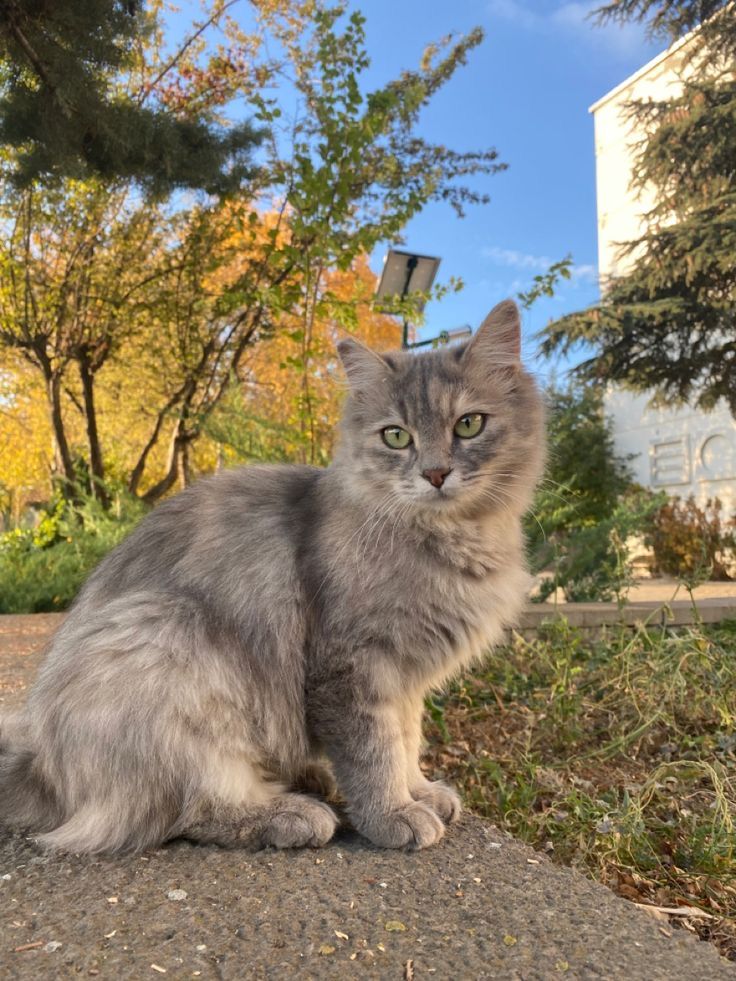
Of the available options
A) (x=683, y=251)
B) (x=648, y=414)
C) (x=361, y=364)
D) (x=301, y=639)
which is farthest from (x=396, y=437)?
(x=648, y=414)

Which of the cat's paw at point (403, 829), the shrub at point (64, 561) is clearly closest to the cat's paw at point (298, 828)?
the cat's paw at point (403, 829)

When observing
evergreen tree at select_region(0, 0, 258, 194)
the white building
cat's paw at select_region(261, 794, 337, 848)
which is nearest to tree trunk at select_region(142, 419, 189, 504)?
evergreen tree at select_region(0, 0, 258, 194)

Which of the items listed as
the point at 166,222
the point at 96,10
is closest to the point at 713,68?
the point at 166,222

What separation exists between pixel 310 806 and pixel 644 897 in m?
1.04

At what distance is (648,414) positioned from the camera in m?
21.2

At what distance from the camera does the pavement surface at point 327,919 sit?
1609mm

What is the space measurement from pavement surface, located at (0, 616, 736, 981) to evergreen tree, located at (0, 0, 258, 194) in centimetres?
527

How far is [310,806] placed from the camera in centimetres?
220

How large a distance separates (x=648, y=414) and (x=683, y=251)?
6521 mm

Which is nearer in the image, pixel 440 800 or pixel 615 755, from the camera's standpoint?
pixel 440 800

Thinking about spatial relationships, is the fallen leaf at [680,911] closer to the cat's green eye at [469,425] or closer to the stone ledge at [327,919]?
the stone ledge at [327,919]

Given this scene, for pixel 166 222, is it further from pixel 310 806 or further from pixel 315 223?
pixel 310 806

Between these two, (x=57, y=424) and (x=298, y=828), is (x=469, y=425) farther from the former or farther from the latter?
(x=57, y=424)

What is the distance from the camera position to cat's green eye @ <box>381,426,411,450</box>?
2.33 m
